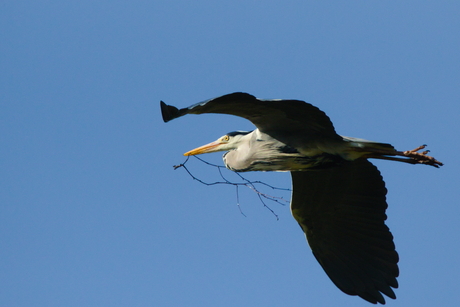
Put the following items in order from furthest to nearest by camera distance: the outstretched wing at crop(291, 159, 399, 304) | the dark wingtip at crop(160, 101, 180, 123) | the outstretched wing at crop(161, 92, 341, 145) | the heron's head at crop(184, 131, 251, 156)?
1. the outstretched wing at crop(291, 159, 399, 304)
2. the heron's head at crop(184, 131, 251, 156)
3. the outstretched wing at crop(161, 92, 341, 145)
4. the dark wingtip at crop(160, 101, 180, 123)

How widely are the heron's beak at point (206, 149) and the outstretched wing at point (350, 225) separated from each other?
107cm

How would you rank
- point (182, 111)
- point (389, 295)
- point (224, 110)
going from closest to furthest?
1. point (182, 111)
2. point (224, 110)
3. point (389, 295)

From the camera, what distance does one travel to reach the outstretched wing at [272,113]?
17.2ft

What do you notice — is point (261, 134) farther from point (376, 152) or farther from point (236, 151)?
point (376, 152)

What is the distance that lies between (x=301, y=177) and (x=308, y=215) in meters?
0.61

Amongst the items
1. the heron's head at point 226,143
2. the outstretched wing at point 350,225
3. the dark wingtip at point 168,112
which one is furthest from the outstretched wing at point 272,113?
the outstretched wing at point 350,225

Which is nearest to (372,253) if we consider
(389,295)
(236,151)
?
(389,295)

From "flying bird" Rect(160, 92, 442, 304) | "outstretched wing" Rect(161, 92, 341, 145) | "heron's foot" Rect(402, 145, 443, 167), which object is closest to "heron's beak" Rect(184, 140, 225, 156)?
"flying bird" Rect(160, 92, 442, 304)

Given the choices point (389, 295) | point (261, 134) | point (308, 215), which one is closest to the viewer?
point (261, 134)

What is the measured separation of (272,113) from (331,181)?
6.33ft

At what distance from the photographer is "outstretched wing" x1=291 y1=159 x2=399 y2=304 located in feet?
25.6

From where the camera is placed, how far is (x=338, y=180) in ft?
26.1

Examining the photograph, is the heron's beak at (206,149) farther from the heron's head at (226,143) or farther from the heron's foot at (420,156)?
the heron's foot at (420,156)

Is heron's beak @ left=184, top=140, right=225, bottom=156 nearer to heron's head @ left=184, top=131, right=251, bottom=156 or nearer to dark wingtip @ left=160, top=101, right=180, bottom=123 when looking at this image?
heron's head @ left=184, top=131, right=251, bottom=156
